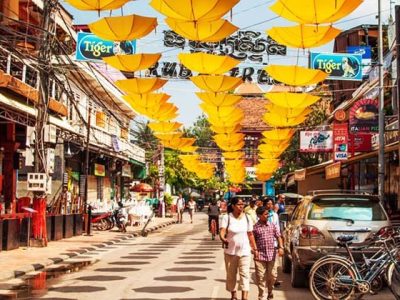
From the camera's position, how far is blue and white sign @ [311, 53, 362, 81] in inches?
932

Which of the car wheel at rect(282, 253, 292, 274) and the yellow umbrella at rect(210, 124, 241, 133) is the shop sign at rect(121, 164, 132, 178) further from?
the car wheel at rect(282, 253, 292, 274)

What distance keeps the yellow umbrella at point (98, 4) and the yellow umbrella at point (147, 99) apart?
7004mm

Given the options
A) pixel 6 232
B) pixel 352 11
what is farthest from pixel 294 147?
pixel 352 11

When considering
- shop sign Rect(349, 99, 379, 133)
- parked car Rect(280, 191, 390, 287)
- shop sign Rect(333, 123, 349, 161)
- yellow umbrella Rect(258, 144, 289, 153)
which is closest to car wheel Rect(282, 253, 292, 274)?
parked car Rect(280, 191, 390, 287)

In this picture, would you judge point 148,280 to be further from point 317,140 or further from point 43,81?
point 317,140

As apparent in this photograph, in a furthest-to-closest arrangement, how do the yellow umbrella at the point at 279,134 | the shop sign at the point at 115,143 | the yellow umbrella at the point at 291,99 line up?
the shop sign at the point at 115,143 → the yellow umbrella at the point at 279,134 → the yellow umbrella at the point at 291,99

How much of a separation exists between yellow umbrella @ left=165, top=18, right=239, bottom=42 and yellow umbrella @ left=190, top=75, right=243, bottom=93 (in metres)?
3.66

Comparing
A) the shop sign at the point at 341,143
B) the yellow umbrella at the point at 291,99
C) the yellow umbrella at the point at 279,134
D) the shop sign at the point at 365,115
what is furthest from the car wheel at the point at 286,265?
the yellow umbrella at the point at 279,134

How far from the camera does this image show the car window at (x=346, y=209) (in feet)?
37.1

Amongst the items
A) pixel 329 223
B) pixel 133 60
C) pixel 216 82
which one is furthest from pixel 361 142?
pixel 329 223

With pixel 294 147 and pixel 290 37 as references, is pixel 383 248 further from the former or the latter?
pixel 294 147

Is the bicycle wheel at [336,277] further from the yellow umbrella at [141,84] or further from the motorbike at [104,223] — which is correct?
the motorbike at [104,223]

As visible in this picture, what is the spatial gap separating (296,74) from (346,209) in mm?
6956

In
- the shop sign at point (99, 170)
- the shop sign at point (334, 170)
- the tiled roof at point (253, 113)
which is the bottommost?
the shop sign at point (334, 170)
